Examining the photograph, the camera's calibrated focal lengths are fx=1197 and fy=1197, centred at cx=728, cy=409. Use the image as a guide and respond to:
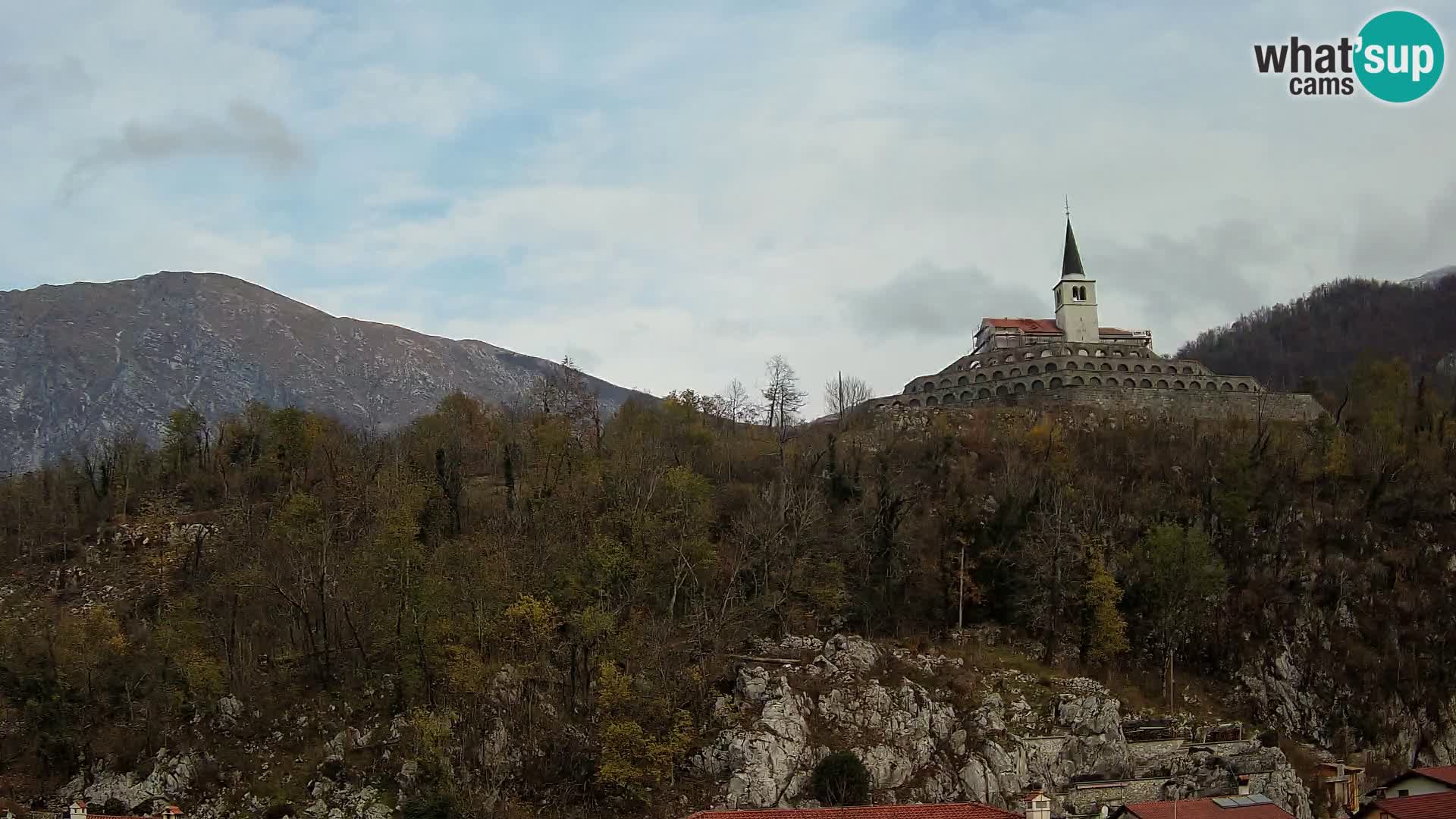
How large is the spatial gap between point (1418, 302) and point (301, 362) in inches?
4541

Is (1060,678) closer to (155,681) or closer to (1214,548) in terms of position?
(1214,548)

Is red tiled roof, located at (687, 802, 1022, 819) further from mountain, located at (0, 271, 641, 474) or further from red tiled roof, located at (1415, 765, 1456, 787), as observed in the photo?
mountain, located at (0, 271, 641, 474)

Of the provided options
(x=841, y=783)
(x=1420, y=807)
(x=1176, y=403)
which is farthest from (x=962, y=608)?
(x=1176, y=403)

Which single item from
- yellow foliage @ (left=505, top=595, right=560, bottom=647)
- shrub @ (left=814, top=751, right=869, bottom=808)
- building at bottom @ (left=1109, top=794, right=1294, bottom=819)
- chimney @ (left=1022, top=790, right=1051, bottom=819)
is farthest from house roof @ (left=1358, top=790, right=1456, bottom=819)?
yellow foliage @ (left=505, top=595, right=560, bottom=647)

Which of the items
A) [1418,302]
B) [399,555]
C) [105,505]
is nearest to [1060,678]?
[399,555]

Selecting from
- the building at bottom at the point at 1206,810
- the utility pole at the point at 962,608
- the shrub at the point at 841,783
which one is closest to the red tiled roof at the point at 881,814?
the building at bottom at the point at 1206,810

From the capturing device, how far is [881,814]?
31.8m

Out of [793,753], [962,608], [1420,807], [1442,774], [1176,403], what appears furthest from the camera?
[1176,403]

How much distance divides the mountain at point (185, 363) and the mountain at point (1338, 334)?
6536 centimetres

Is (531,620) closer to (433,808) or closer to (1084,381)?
(433,808)

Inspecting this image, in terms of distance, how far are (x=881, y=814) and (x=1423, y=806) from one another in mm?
15391

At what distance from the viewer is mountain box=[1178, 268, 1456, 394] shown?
112m

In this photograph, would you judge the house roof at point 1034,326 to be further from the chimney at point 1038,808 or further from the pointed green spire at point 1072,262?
the chimney at point 1038,808

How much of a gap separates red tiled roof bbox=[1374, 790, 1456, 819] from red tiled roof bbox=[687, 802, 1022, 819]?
10652 mm
